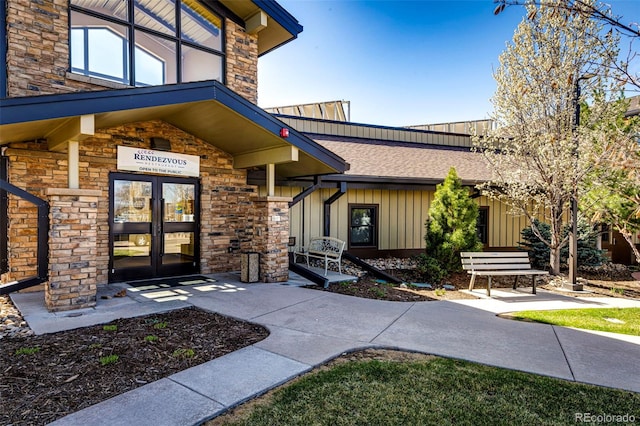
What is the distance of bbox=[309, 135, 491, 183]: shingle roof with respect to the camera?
37.4ft

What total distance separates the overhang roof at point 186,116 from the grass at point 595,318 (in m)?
4.72

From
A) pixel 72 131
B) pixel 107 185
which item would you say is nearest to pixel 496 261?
pixel 107 185

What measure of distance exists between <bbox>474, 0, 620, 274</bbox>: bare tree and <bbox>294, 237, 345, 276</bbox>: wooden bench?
15.4 ft

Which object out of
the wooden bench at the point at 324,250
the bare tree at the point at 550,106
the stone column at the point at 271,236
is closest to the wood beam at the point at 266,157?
the stone column at the point at 271,236

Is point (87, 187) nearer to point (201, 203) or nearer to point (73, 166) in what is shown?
point (73, 166)

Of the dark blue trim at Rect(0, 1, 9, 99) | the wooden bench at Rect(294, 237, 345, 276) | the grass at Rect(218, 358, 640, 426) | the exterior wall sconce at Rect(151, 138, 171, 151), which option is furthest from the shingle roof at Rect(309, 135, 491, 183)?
the dark blue trim at Rect(0, 1, 9, 99)

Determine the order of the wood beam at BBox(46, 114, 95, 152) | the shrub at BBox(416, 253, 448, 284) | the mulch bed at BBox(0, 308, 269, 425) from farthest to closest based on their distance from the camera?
the shrub at BBox(416, 253, 448, 284)
the wood beam at BBox(46, 114, 95, 152)
the mulch bed at BBox(0, 308, 269, 425)

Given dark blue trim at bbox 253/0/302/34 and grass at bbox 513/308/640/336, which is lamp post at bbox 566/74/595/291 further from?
dark blue trim at bbox 253/0/302/34

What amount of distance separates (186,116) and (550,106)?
8.49 metres

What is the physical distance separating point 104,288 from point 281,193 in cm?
501

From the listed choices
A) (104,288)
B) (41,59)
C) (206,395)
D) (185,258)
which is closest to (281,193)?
(185,258)

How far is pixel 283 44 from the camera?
35.0 feet

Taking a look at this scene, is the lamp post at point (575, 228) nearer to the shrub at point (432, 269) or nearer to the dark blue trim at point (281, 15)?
the shrub at point (432, 269)

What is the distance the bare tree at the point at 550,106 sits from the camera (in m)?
8.58
